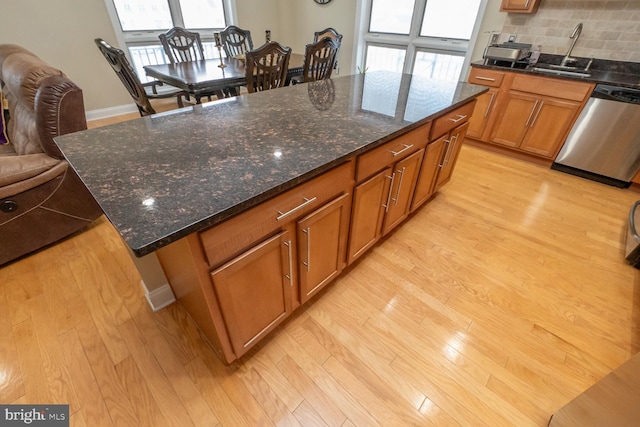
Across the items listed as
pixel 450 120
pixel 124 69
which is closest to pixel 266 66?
pixel 124 69

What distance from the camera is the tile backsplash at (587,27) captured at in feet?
7.97

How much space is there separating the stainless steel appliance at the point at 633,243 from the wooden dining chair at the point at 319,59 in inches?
104

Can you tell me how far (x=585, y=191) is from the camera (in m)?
2.51

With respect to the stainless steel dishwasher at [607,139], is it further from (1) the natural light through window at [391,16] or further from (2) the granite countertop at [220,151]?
(1) the natural light through window at [391,16]

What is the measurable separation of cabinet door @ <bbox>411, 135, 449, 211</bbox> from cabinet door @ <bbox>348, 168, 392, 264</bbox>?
411 millimetres

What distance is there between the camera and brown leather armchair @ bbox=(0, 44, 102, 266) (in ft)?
4.89

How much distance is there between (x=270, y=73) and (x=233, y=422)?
238cm

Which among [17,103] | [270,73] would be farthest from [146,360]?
[270,73]

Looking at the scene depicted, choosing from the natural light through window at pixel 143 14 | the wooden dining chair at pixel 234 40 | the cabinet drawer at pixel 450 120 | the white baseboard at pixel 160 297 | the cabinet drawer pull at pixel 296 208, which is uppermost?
the natural light through window at pixel 143 14

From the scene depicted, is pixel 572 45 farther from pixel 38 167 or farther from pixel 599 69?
A: pixel 38 167

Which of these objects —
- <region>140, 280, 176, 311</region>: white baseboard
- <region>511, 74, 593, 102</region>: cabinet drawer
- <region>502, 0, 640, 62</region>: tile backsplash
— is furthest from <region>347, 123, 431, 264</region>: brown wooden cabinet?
<region>502, 0, 640, 62</region>: tile backsplash

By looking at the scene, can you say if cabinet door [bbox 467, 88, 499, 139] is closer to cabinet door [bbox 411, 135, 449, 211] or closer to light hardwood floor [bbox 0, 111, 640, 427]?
cabinet door [bbox 411, 135, 449, 211]

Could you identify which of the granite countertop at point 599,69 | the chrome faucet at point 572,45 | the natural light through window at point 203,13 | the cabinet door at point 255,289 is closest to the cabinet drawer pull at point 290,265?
the cabinet door at point 255,289

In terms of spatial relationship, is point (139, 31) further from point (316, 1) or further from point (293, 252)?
point (293, 252)
